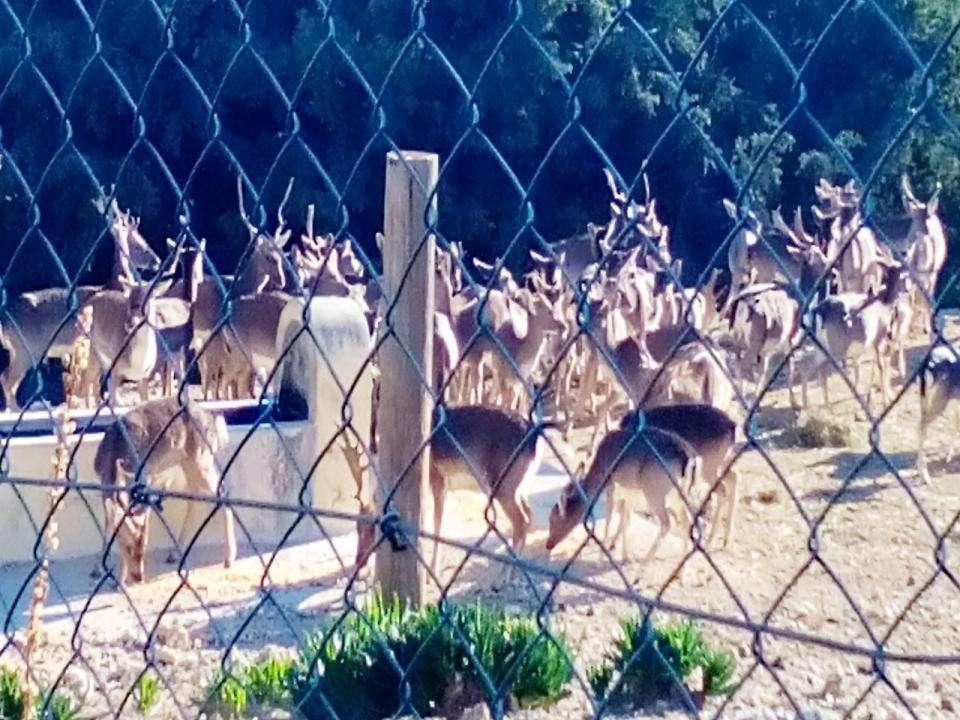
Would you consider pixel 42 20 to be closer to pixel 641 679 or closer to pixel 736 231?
pixel 641 679

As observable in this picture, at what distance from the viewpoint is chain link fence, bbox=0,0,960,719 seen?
219 centimetres

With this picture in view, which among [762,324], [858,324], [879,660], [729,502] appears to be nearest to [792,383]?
[762,324]

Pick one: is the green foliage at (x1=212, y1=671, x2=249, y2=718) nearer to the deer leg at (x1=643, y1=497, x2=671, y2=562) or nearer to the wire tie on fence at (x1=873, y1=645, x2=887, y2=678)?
the wire tie on fence at (x1=873, y1=645, x2=887, y2=678)

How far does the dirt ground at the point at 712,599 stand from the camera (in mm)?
4734

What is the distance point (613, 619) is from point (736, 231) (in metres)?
4.28

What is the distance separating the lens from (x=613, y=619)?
5918mm

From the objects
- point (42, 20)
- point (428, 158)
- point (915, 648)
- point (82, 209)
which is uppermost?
point (428, 158)

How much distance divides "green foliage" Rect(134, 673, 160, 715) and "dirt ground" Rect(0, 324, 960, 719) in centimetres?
5

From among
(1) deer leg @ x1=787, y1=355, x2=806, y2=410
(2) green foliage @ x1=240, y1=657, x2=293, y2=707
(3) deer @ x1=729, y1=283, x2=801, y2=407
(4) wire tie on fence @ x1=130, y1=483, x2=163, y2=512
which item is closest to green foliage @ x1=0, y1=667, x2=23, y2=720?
(2) green foliage @ x1=240, y1=657, x2=293, y2=707

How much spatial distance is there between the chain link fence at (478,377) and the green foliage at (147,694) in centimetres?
2

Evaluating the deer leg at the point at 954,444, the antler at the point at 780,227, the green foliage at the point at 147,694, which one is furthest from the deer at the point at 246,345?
the green foliage at the point at 147,694

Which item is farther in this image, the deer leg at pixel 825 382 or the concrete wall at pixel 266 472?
the deer leg at pixel 825 382

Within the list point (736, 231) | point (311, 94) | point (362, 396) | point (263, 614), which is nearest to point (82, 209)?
point (311, 94)

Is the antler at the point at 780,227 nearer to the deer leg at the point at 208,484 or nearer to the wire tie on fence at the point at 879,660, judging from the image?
the deer leg at the point at 208,484
